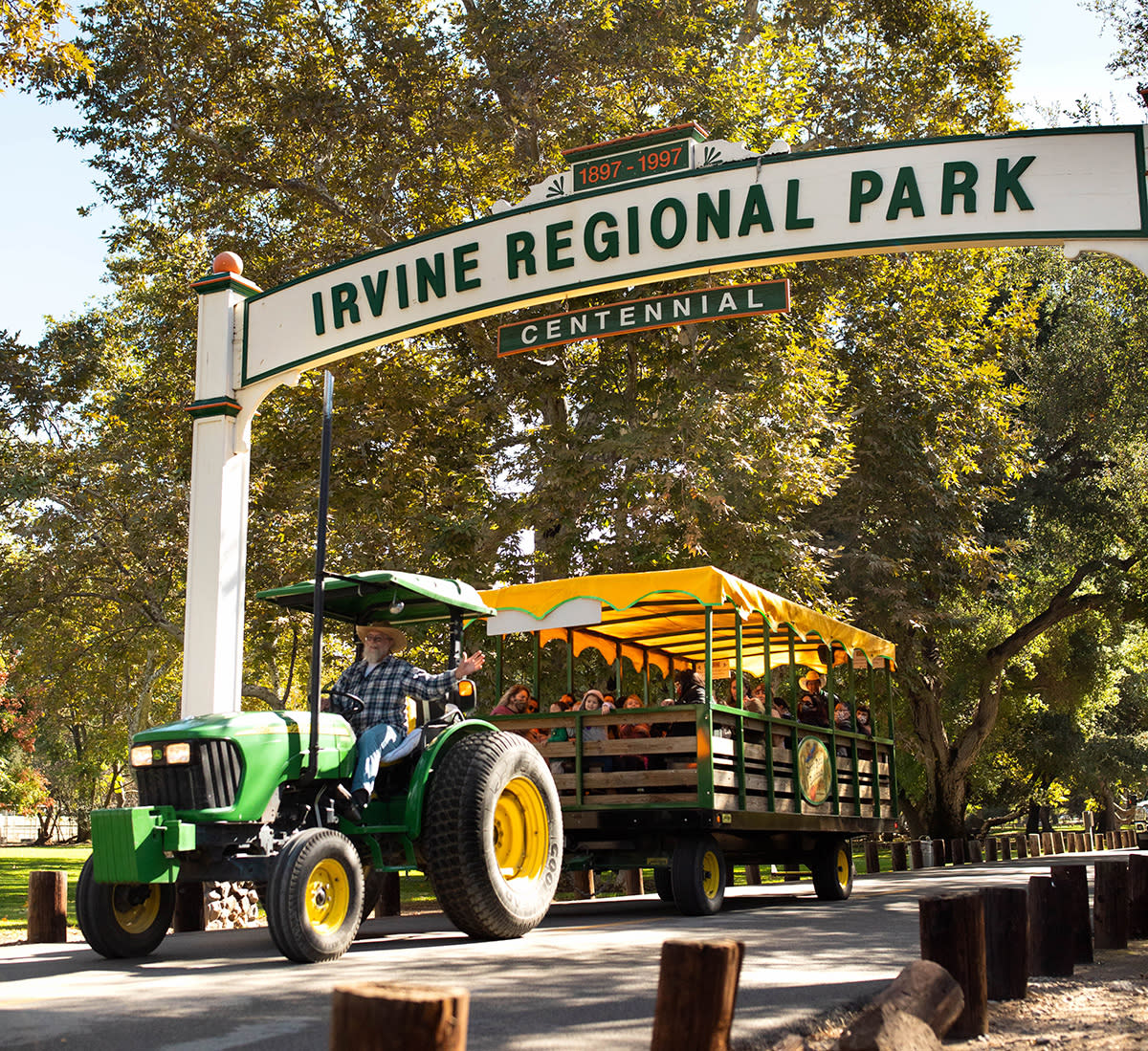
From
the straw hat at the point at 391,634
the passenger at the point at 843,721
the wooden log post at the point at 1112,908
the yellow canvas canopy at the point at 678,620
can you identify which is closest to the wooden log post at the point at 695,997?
the straw hat at the point at 391,634

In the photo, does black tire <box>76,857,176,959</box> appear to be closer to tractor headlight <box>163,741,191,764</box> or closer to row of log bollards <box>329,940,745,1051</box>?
tractor headlight <box>163,741,191,764</box>

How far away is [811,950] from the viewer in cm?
826

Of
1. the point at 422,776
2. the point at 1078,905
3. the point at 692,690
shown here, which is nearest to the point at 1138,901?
the point at 1078,905

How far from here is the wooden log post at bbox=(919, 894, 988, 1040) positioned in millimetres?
6160

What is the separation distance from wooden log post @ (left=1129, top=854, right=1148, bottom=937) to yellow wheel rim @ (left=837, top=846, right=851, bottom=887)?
173 inches

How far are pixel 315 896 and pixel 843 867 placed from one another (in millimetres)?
8402

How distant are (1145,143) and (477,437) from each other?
13.3 metres

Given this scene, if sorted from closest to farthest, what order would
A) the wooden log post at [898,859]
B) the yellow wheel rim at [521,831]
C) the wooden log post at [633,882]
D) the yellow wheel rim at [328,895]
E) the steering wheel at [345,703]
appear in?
the yellow wheel rim at [328,895], the steering wheel at [345,703], the yellow wheel rim at [521,831], the wooden log post at [633,882], the wooden log post at [898,859]

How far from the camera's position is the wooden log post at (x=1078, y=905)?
795 cm

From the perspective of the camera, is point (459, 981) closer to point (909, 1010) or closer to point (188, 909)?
point (909, 1010)

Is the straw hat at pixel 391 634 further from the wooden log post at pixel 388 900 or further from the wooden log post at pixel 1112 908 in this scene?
the wooden log post at pixel 1112 908

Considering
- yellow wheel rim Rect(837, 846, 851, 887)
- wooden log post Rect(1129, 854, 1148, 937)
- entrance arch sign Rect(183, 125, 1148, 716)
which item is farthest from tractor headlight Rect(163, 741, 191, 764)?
yellow wheel rim Rect(837, 846, 851, 887)

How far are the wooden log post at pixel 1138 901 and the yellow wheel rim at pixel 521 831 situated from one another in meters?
4.68

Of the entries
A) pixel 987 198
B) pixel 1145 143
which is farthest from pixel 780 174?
pixel 1145 143
